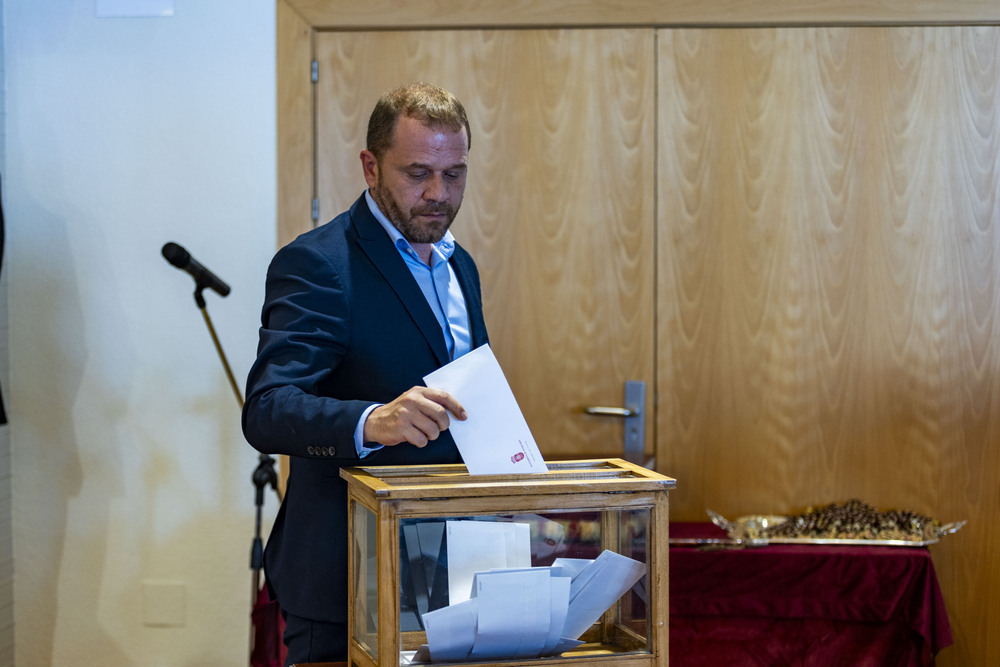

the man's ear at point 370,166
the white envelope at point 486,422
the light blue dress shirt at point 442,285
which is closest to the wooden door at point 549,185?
the light blue dress shirt at point 442,285

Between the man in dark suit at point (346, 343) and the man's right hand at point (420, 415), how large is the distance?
0.04m

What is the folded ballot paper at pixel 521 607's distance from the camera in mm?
Answer: 985

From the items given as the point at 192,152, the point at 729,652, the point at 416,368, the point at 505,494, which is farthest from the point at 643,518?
the point at 192,152

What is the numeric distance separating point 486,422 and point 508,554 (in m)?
0.15

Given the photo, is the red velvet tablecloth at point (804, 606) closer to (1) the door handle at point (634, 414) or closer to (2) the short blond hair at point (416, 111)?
(1) the door handle at point (634, 414)

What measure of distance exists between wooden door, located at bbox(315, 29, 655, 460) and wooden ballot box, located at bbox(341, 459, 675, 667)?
6.14 ft

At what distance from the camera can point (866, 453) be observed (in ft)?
9.64

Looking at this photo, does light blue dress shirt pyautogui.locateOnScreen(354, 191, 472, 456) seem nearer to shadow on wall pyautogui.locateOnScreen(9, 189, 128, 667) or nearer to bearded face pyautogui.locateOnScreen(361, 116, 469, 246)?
bearded face pyautogui.locateOnScreen(361, 116, 469, 246)

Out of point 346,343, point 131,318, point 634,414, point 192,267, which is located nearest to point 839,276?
point 634,414

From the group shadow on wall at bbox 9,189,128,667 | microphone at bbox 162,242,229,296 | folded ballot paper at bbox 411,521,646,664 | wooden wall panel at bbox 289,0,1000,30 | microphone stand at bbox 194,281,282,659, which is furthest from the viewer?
shadow on wall at bbox 9,189,128,667

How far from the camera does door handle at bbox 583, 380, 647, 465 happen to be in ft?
9.69

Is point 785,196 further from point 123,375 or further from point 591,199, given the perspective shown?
point 123,375

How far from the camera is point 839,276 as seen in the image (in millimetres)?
2930

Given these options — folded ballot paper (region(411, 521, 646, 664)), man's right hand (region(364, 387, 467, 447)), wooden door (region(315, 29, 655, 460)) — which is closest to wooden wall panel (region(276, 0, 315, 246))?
wooden door (region(315, 29, 655, 460))
